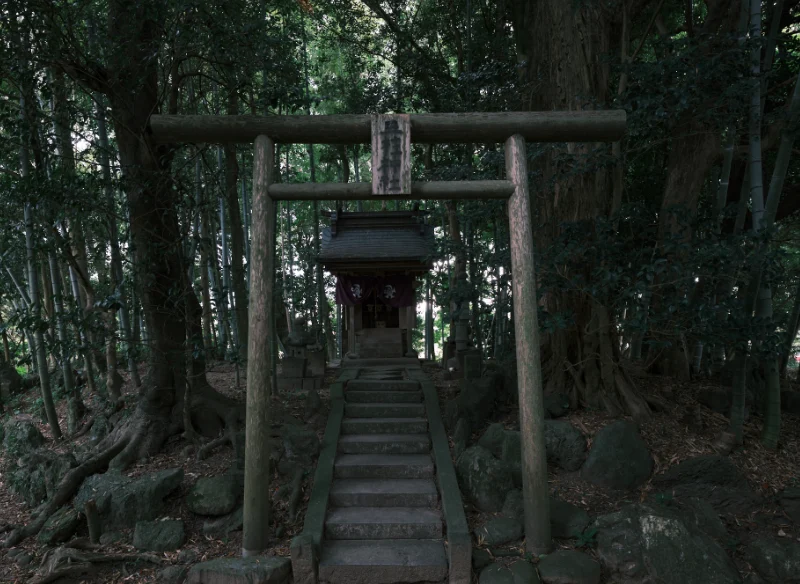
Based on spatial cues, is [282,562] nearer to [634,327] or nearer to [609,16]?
[634,327]

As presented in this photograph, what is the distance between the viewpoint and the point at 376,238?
9688 mm

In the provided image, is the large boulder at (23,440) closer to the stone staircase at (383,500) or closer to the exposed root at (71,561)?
the exposed root at (71,561)

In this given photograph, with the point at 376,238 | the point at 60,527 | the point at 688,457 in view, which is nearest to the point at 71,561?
the point at 60,527

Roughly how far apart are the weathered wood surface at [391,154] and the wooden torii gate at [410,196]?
29 mm

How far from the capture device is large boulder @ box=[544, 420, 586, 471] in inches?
199

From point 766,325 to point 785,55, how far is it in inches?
164

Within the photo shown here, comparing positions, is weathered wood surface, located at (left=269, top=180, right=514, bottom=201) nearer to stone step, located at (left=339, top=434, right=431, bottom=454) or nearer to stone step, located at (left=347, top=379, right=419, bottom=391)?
stone step, located at (left=339, top=434, right=431, bottom=454)

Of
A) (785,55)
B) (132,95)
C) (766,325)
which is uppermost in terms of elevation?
(785,55)

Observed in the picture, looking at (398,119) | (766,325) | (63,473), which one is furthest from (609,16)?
(63,473)

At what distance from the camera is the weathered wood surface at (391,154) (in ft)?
13.4

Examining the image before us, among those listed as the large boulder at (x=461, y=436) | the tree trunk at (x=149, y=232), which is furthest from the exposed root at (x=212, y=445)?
the large boulder at (x=461, y=436)

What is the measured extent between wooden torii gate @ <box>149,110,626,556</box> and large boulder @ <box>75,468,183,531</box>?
1.08 metres

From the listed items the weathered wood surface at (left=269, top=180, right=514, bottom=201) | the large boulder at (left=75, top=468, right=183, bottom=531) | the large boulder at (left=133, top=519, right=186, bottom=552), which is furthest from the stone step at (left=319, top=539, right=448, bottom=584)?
the weathered wood surface at (left=269, top=180, right=514, bottom=201)

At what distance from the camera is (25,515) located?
4879 mm
